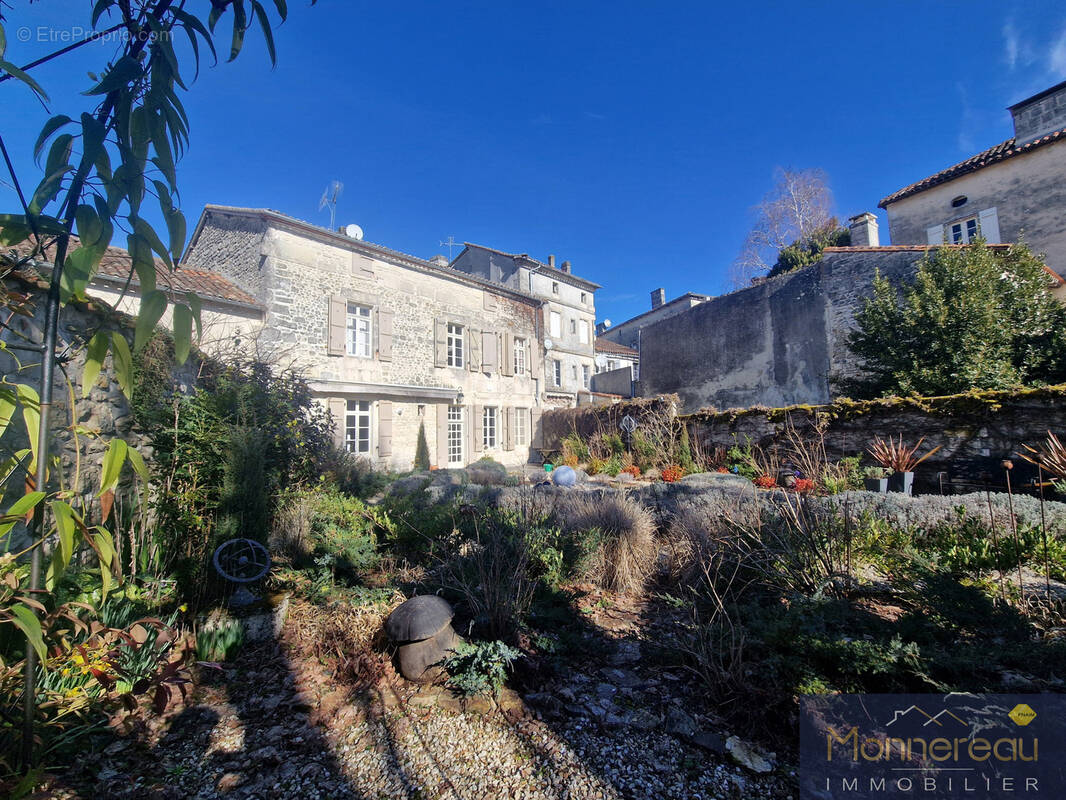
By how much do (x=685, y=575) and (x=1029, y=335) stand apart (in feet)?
28.4

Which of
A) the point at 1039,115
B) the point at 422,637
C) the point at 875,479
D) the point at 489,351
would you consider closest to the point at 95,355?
the point at 422,637

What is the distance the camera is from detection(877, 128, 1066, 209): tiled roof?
11.3m

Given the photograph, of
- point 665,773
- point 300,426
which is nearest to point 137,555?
point 300,426

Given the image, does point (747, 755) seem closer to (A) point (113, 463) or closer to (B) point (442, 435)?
(A) point (113, 463)

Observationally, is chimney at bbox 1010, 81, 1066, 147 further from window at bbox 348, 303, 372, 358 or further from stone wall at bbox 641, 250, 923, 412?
window at bbox 348, 303, 372, 358

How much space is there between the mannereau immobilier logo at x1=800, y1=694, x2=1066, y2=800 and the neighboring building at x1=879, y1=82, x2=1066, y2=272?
13.9 meters

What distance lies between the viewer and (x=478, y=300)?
14.5 m

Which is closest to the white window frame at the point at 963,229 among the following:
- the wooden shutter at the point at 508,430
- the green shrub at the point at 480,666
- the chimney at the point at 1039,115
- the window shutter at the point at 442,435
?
the chimney at the point at 1039,115

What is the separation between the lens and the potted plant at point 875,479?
6.05 m

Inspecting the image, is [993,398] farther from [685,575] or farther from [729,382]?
[729,382]

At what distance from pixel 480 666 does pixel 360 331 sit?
35.1 ft

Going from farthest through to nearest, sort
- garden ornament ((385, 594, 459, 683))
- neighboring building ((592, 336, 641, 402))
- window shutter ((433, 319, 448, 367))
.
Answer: neighboring building ((592, 336, 641, 402)) < window shutter ((433, 319, 448, 367)) < garden ornament ((385, 594, 459, 683))

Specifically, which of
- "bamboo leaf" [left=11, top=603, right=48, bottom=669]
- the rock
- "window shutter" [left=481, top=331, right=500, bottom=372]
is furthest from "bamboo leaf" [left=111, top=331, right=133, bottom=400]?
"window shutter" [left=481, top=331, right=500, bottom=372]

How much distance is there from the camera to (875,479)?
6.11 meters
